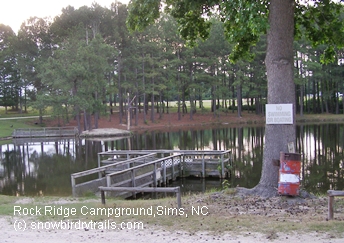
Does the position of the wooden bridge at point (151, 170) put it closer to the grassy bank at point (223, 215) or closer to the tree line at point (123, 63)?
the grassy bank at point (223, 215)

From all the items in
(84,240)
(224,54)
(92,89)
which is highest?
(224,54)

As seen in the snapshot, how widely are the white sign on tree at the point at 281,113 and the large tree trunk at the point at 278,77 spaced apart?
11 centimetres

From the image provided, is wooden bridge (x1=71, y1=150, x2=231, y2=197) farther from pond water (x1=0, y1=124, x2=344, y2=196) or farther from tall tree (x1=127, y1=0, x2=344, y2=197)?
tall tree (x1=127, y1=0, x2=344, y2=197)

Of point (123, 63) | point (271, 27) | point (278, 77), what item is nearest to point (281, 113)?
point (278, 77)

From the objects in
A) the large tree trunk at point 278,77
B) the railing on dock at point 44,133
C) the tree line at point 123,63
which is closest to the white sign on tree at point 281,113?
the large tree trunk at point 278,77

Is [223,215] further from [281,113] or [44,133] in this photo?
[44,133]

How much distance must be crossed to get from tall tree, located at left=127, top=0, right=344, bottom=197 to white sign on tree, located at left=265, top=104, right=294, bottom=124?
5.0 inches

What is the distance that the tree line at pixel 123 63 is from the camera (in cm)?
4609

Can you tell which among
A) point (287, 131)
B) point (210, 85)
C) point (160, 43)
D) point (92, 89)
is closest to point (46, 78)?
point (92, 89)

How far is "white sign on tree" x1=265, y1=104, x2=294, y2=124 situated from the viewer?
9352 mm

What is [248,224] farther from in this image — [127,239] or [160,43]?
[160,43]

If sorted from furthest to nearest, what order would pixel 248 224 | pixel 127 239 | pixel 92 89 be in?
pixel 92 89, pixel 248 224, pixel 127 239

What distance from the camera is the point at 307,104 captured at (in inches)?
2549

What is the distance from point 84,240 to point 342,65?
58695 millimetres
